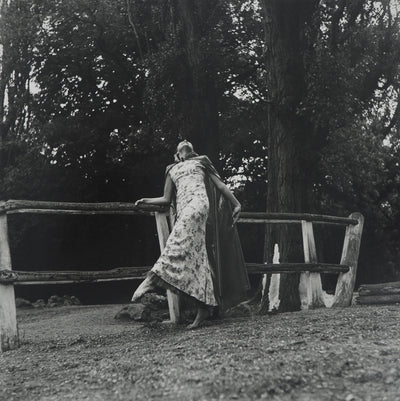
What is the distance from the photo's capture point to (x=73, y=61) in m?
20.3

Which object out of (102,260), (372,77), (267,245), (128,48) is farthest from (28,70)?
(267,245)

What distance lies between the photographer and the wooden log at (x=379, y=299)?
30.9 feet

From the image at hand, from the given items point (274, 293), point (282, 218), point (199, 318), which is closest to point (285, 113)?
point (282, 218)

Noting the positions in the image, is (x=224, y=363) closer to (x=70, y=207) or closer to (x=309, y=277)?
(x=70, y=207)

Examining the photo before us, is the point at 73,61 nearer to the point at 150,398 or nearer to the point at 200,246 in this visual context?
the point at 200,246

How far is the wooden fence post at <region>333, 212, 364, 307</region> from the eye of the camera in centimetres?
935

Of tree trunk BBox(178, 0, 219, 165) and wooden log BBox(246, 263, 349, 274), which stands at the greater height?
tree trunk BBox(178, 0, 219, 165)

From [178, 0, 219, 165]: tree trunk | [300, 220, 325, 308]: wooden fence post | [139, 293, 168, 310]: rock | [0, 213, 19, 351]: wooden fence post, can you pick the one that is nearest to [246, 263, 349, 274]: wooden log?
[300, 220, 325, 308]: wooden fence post

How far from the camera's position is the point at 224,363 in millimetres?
4801

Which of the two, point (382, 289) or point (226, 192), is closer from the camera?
point (226, 192)

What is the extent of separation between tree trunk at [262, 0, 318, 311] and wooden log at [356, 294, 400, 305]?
175 cm

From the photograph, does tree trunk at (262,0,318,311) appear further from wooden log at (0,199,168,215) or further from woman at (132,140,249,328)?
wooden log at (0,199,168,215)

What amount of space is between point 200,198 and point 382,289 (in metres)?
4.16

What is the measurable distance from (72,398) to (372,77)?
44.9 feet
